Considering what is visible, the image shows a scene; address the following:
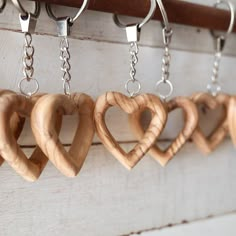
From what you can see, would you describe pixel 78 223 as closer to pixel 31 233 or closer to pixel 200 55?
pixel 31 233

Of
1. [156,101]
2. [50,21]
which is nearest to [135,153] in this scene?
[156,101]

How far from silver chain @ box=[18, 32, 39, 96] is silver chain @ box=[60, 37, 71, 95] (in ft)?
0.10

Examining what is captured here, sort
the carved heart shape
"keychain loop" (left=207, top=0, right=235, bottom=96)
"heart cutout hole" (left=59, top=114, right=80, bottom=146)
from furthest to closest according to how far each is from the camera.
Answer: "keychain loop" (left=207, top=0, right=235, bottom=96), "heart cutout hole" (left=59, top=114, right=80, bottom=146), the carved heart shape

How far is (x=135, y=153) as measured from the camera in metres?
0.46

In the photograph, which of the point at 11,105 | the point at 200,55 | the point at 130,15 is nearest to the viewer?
the point at 11,105

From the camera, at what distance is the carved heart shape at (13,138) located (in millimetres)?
373

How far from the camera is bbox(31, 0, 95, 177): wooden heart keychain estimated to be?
1.28 feet

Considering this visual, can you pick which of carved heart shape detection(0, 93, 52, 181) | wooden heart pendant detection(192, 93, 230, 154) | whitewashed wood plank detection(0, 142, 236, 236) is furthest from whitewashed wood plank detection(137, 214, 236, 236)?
carved heart shape detection(0, 93, 52, 181)

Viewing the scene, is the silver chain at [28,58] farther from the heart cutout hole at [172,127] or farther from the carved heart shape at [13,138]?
the heart cutout hole at [172,127]

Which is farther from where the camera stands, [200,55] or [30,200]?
[200,55]

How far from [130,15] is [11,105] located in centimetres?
19

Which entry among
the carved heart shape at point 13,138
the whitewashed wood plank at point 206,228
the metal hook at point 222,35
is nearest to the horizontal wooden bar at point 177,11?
the metal hook at point 222,35

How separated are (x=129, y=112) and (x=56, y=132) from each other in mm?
90

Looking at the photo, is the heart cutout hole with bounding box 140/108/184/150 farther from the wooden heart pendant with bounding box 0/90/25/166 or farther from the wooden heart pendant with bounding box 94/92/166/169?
the wooden heart pendant with bounding box 0/90/25/166
